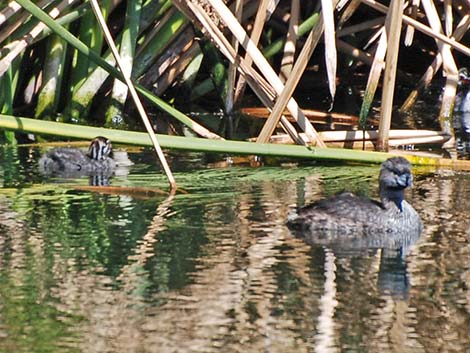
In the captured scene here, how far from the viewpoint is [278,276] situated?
6.21 meters

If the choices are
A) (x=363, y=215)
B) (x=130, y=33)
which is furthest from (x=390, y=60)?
(x=130, y=33)

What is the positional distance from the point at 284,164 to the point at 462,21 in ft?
8.60

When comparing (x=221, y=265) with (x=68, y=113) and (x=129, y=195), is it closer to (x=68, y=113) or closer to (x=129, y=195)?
(x=129, y=195)

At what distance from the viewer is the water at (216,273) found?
5.30m

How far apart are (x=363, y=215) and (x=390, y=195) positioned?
269 millimetres

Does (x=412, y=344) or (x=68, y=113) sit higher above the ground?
(x=68, y=113)

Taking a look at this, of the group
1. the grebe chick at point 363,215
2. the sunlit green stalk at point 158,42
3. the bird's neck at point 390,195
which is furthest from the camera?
the sunlit green stalk at point 158,42

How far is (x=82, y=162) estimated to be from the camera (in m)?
9.15

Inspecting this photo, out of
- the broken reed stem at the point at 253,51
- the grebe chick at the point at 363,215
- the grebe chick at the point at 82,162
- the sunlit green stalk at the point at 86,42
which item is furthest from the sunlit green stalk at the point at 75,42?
the grebe chick at the point at 363,215

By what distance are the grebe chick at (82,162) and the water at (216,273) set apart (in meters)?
0.27

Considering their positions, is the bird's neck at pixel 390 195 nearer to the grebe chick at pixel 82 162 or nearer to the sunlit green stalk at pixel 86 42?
the grebe chick at pixel 82 162

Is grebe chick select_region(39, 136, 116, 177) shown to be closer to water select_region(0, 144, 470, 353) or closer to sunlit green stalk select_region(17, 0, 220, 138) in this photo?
water select_region(0, 144, 470, 353)

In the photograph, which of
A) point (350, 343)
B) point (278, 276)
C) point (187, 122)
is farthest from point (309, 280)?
point (187, 122)

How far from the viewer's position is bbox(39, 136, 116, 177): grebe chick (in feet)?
29.1
